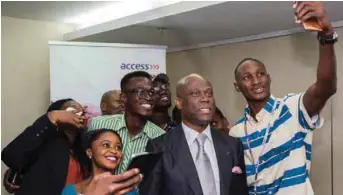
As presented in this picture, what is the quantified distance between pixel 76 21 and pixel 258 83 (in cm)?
244

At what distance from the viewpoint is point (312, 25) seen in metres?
1.78

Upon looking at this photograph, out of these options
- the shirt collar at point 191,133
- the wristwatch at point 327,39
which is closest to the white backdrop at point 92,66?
the shirt collar at point 191,133

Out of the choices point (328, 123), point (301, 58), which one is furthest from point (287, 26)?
point (328, 123)

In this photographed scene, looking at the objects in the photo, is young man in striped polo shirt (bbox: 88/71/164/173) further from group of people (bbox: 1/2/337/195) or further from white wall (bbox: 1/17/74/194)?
white wall (bbox: 1/17/74/194)

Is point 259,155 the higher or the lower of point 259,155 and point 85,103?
the lower

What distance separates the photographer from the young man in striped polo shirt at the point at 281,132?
2.15 m

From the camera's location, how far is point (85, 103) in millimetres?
3562

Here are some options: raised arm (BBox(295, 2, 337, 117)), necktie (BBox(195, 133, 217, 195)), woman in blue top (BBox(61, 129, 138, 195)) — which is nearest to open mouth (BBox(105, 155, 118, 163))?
woman in blue top (BBox(61, 129, 138, 195))

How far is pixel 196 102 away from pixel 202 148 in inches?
8.8

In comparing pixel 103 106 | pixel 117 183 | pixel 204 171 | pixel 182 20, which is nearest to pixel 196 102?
pixel 204 171

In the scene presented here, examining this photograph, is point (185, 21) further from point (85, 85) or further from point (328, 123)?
point (328, 123)

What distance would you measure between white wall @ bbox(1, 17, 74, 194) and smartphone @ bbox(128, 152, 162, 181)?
2373 millimetres

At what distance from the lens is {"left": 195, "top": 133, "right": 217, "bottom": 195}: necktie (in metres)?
2.10

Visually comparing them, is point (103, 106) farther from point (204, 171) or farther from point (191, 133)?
point (204, 171)
